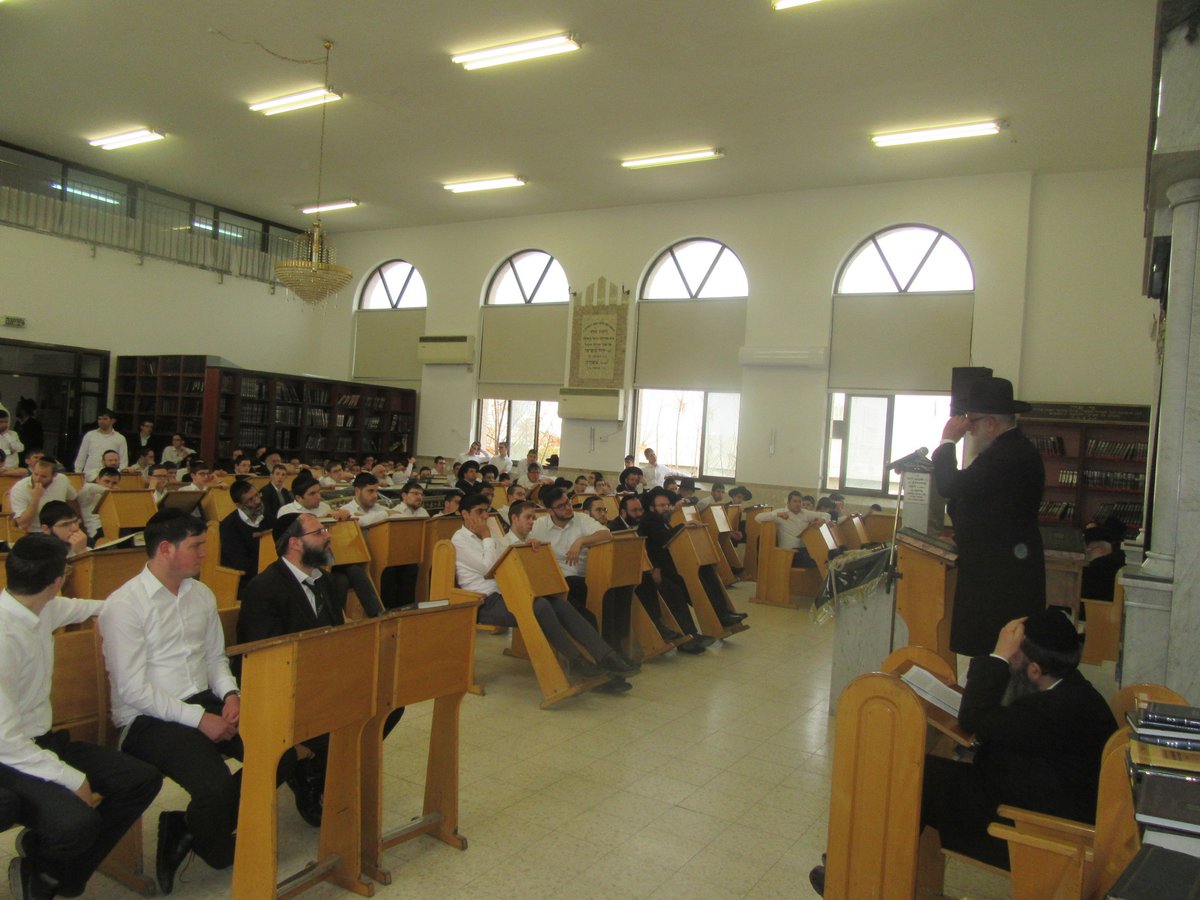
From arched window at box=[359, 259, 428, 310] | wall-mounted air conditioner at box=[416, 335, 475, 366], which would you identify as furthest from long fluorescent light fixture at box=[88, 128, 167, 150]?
wall-mounted air conditioner at box=[416, 335, 475, 366]

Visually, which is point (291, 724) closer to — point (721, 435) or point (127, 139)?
point (721, 435)

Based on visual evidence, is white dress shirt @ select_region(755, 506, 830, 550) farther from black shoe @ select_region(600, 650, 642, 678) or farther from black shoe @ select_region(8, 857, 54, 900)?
black shoe @ select_region(8, 857, 54, 900)

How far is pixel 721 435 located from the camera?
12.7 meters

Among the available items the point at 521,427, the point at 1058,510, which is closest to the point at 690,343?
the point at 521,427

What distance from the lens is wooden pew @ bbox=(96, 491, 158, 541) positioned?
6.31 meters

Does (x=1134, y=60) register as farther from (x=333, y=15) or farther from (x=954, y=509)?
(x=333, y=15)

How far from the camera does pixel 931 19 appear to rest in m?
7.18

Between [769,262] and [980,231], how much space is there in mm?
2772

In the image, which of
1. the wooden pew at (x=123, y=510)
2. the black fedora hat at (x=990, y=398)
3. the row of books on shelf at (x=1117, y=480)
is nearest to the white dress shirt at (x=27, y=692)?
the black fedora hat at (x=990, y=398)

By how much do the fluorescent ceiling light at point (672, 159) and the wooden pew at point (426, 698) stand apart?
8741 mm

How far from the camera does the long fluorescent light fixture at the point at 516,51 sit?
7945 mm

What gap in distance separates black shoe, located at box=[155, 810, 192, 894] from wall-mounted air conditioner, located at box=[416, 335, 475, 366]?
40.5ft

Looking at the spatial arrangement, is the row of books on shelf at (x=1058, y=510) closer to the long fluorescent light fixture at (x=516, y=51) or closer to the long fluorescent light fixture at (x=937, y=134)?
the long fluorescent light fixture at (x=937, y=134)

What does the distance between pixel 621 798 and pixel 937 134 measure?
8.65 meters
